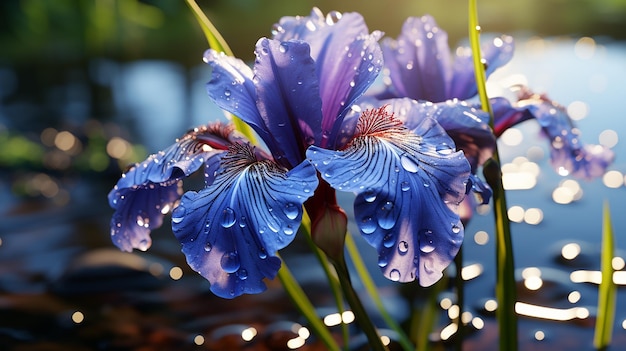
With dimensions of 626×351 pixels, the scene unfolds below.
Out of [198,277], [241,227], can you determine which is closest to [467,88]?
[241,227]

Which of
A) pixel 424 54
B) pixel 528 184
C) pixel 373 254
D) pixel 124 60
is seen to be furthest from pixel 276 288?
pixel 124 60

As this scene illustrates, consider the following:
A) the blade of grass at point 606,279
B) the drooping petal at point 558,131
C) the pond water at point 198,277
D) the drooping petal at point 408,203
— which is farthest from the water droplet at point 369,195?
the pond water at point 198,277

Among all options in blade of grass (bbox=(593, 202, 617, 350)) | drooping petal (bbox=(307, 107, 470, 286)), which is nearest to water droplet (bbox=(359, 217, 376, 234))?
drooping petal (bbox=(307, 107, 470, 286))

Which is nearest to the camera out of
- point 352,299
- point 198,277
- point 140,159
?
point 352,299

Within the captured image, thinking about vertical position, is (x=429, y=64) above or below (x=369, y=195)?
above

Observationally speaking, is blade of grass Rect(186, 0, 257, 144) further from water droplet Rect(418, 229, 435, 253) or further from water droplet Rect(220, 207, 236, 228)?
water droplet Rect(418, 229, 435, 253)

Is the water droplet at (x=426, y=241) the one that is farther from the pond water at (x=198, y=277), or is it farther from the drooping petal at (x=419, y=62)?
the pond water at (x=198, y=277)

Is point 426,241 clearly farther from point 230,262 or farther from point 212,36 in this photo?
point 212,36
